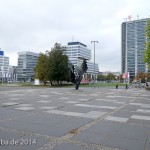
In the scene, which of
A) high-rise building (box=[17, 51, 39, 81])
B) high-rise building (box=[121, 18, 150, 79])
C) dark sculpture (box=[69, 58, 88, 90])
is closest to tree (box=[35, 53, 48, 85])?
dark sculpture (box=[69, 58, 88, 90])

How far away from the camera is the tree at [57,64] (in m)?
71.1

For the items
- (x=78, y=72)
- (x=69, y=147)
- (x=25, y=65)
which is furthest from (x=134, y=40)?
(x=69, y=147)

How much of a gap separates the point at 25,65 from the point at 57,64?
11626 cm

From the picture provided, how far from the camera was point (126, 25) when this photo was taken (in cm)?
12962

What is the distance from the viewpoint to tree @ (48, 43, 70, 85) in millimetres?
71125

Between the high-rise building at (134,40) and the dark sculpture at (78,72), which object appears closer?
the dark sculpture at (78,72)

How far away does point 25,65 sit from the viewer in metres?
184

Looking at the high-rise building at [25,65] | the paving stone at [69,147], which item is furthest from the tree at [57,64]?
the high-rise building at [25,65]

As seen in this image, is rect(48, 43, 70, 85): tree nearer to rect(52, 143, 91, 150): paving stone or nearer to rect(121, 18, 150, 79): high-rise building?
rect(121, 18, 150, 79): high-rise building

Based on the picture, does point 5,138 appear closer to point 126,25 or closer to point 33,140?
point 33,140

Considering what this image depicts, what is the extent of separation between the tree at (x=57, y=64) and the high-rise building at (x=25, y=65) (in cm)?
11334

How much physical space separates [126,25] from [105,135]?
127 meters

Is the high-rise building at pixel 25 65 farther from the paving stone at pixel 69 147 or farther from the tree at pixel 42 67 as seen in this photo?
the paving stone at pixel 69 147

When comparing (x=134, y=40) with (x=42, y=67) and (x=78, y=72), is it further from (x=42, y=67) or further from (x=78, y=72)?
(x=78, y=72)
